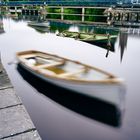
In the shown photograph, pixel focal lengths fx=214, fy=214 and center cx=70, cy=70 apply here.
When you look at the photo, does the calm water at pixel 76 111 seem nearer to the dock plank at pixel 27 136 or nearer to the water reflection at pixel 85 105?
the water reflection at pixel 85 105

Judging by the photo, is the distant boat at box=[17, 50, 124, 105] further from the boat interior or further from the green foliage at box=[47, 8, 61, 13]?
the green foliage at box=[47, 8, 61, 13]

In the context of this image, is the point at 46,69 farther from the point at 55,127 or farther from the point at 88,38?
the point at 88,38

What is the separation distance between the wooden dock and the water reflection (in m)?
3.83

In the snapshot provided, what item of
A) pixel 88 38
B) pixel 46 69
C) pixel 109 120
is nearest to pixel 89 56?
pixel 88 38

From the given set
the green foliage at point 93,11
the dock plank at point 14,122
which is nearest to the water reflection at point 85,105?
the dock plank at point 14,122

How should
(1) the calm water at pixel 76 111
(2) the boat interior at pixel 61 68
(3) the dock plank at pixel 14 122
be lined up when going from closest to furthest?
(3) the dock plank at pixel 14 122
(1) the calm water at pixel 76 111
(2) the boat interior at pixel 61 68

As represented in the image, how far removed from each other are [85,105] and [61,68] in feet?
13.2

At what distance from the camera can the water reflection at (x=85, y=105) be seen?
36.9ft

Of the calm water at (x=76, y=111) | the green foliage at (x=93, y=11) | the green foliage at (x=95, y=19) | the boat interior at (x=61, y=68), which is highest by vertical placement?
the green foliage at (x=93, y=11)

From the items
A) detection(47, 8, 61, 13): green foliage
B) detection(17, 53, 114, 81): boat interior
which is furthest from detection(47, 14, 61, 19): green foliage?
detection(17, 53, 114, 81): boat interior

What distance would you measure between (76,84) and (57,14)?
63013 mm

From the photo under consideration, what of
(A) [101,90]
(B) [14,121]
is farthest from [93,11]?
(B) [14,121]

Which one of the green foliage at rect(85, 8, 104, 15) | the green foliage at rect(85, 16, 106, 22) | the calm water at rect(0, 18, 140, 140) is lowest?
the calm water at rect(0, 18, 140, 140)

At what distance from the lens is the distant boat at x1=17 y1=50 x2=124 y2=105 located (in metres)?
11.2
